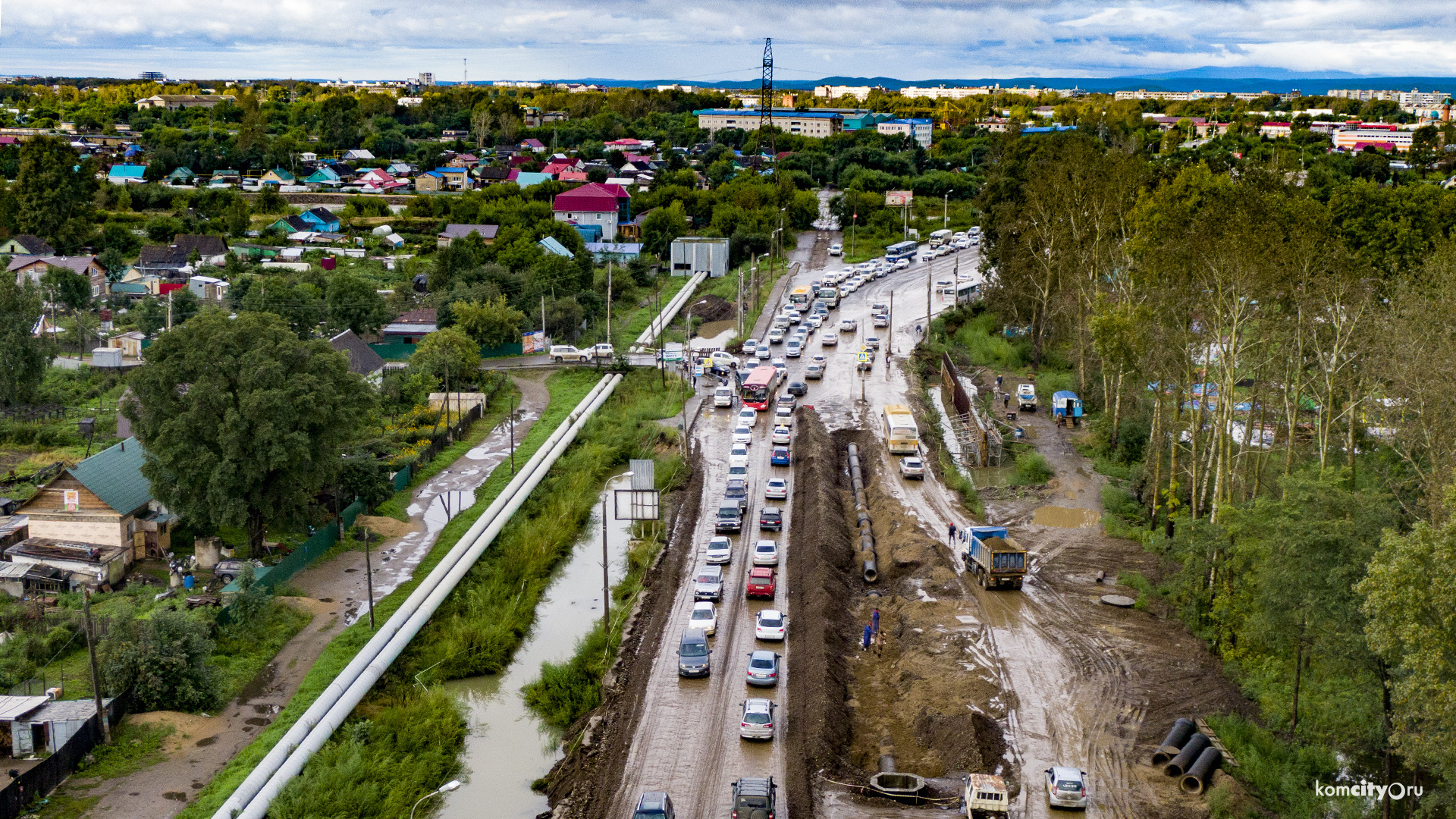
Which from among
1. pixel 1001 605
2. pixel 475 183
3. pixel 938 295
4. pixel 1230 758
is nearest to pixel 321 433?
pixel 1001 605

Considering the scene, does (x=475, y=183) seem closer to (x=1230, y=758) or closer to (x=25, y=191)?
(x=25, y=191)

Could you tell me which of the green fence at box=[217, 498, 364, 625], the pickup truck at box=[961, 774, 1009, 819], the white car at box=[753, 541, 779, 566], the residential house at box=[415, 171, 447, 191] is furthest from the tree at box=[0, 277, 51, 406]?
the residential house at box=[415, 171, 447, 191]

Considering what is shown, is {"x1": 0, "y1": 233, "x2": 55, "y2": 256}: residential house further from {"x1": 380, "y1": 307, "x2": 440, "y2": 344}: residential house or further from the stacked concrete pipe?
the stacked concrete pipe

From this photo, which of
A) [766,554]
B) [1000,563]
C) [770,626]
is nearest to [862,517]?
[766,554]

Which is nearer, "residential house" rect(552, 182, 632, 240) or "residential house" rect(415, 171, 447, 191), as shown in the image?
"residential house" rect(552, 182, 632, 240)

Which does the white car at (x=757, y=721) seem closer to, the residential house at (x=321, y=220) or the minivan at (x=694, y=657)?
the minivan at (x=694, y=657)

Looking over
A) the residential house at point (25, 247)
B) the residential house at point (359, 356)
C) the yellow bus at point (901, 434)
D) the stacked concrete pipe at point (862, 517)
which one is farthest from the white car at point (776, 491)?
the residential house at point (25, 247)

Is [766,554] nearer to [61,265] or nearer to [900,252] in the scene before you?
[61,265]

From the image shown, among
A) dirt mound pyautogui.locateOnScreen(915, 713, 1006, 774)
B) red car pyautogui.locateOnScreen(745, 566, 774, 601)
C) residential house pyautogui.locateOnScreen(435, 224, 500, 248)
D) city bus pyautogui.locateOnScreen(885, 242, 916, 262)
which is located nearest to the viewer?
dirt mound pyautogui.locateOnScreen(915, 713, 1006, 774)
